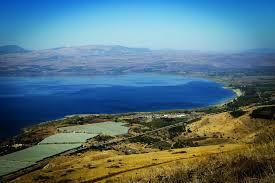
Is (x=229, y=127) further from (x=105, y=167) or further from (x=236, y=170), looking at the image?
(x=236, y=170)

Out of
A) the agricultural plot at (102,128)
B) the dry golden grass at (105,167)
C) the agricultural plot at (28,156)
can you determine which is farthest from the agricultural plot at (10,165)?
the agricultural plot at (102,128)

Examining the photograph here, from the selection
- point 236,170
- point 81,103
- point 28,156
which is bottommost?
point 81,103

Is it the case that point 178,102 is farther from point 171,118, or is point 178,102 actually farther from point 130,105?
point 171,118

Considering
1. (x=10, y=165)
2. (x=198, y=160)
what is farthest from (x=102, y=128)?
(x=198, y=160)

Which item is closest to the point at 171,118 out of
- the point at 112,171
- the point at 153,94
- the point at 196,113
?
the point at 196,113

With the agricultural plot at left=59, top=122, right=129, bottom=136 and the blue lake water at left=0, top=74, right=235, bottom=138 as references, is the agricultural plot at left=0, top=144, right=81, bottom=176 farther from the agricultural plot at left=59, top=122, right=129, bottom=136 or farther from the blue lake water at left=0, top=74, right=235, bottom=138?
the blue lake water at left=0, top=74, right=235, bottom=138

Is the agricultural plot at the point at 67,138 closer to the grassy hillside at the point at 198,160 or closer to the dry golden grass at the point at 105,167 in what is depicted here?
the grassy hillside at the point at 198,160
